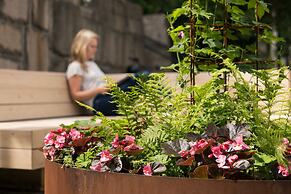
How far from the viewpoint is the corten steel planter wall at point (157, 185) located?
134 cm

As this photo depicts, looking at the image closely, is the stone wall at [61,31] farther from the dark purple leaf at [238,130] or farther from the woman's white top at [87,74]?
the dark purple leaf at [238,130]

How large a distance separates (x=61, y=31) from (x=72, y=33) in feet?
1.25

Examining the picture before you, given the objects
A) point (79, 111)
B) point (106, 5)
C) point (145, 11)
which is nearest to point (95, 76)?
point (79, 111)

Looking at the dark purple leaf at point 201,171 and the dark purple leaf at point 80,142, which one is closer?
the dark purple leaf at point 201,171

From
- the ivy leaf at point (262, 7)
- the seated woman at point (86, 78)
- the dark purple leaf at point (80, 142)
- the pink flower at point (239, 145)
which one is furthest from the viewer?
the seated woman at point (86, 78)

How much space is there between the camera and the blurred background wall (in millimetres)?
4953

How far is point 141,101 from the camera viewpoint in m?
1.84

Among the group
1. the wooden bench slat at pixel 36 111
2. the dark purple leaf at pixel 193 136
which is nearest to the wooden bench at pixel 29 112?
the wooden bench slat at pixel 36 111

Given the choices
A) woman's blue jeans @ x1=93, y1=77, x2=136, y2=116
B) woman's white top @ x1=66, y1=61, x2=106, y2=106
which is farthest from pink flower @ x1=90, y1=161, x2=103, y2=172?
woman's white top @ x1=66, y1=61, x2=106, y2=106

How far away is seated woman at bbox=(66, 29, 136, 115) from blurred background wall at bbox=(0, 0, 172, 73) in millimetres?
456

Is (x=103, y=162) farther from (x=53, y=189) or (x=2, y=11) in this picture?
(x=2, y=11)

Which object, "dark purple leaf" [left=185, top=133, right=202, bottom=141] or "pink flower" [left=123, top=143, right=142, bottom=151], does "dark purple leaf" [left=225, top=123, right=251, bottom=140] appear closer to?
"dark purple leaf" [left=185, top=133, right=202, bottom=141]

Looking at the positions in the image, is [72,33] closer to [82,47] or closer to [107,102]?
[82,47]

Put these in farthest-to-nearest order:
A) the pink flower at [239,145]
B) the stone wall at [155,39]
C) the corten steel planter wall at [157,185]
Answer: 1. the stone wall at [155,39]
2. the pink flower at [239,145]
3. the corten steel planter wall at [157,185]
